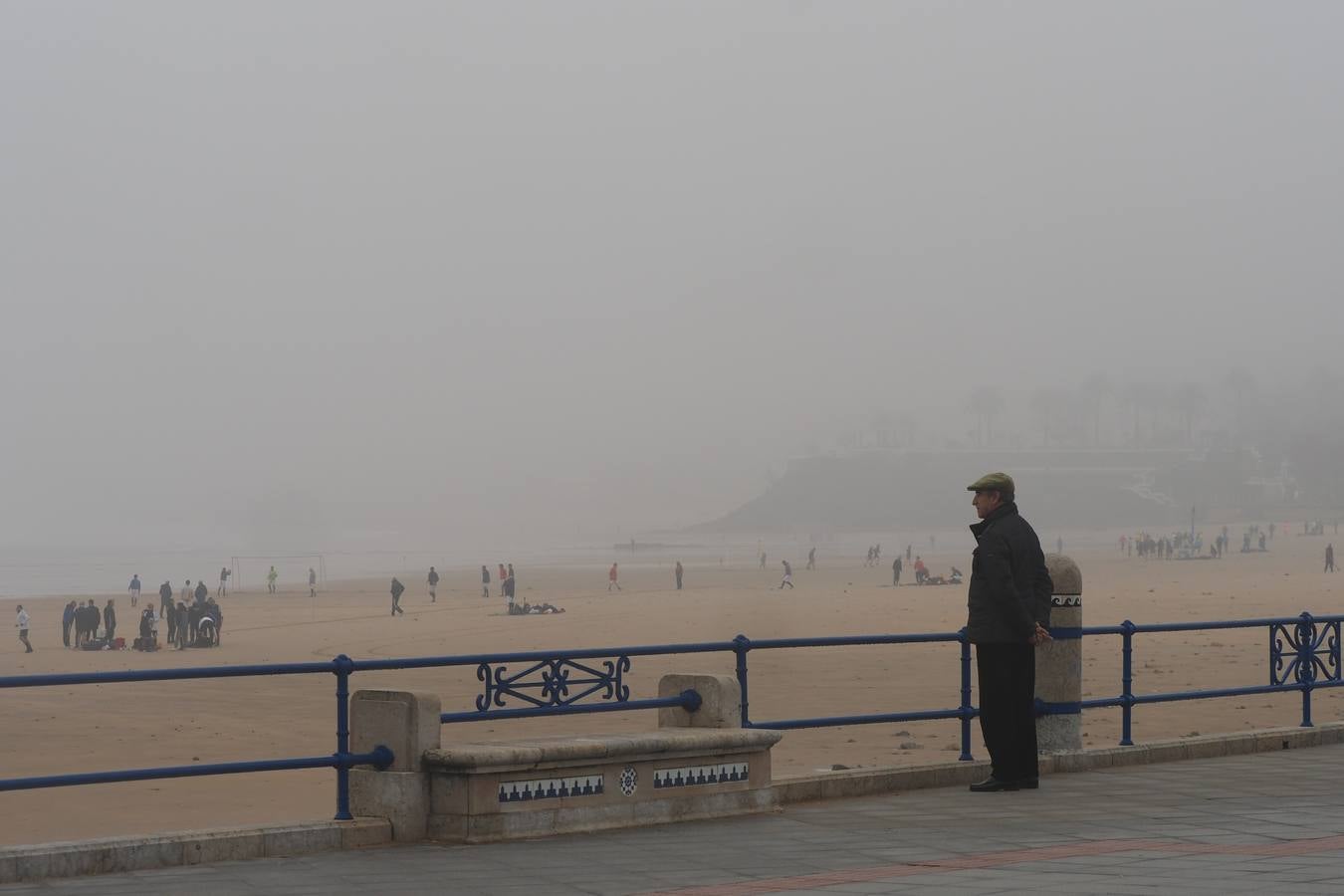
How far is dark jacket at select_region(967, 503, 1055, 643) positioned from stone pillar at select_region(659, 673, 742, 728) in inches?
65.0

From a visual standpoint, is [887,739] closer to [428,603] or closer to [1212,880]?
[1212,880]

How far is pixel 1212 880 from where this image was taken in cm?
728

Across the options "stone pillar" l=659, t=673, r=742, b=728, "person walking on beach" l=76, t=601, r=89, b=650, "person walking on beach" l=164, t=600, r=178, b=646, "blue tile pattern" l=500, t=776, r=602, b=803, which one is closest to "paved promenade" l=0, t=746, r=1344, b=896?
"blue tile pattern" l=500, t=776, r=602, b=803

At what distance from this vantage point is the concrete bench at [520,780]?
888cm

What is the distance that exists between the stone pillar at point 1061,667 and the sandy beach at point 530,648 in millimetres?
2315

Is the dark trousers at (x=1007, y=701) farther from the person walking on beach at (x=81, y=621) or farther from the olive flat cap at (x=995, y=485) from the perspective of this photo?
the person walking on beach at (x=81, y=621)

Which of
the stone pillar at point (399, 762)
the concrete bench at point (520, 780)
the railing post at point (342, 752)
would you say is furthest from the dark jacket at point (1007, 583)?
the railing post at point (342, 752)

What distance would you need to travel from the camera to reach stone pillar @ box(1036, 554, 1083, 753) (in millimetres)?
11969

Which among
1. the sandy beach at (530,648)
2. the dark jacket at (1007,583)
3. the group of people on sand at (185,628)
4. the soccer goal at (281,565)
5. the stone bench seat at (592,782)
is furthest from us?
the soccer goal at (281,565)

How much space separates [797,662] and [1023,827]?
80.5 ft

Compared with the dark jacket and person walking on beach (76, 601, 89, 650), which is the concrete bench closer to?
the dark jacket

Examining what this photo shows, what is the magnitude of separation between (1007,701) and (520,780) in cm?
347

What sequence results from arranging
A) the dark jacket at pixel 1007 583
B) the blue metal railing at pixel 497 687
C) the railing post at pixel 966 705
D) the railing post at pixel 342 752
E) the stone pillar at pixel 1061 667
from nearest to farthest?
the blue metal railing at pixel 497 687
the railing post at pixel 342 752
the dark jacket at pixel 1007 583
the railing post at pixel 966 705
the stone pillar at pixel 1061 667

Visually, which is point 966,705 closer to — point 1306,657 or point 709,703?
point 709,703
